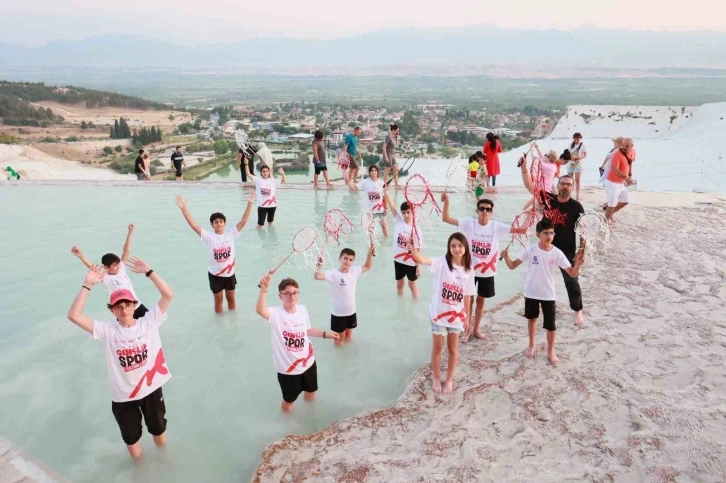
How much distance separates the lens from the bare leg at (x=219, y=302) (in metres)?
7.91

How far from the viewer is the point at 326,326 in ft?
25.8

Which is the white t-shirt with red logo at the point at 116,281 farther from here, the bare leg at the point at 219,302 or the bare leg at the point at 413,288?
the bare leg at the point at 413,288

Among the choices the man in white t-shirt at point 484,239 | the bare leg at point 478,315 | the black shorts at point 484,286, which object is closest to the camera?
the man in white t-shirt at point 484,239

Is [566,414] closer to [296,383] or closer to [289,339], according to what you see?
[296,383]

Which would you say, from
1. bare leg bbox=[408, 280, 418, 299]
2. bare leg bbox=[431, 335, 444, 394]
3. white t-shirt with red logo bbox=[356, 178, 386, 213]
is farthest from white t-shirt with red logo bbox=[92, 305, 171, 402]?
white t-shirt with red logo bbox=[356, 178, 386, 213]

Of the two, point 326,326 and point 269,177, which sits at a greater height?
point 269,177

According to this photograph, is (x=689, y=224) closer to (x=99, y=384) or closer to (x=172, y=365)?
(x=172, y=365)

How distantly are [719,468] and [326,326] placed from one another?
499 centimetres

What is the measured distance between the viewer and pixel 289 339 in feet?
17.2

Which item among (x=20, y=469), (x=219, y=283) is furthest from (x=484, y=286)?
(x=20, y=469)

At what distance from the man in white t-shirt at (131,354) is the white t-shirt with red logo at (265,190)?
6.53 metres

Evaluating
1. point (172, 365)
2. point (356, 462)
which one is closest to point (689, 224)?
point (356, 462)

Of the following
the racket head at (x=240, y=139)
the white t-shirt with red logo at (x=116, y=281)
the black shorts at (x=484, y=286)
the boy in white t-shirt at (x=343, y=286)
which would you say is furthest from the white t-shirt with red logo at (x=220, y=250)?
the racket head at (x=240, y=139)

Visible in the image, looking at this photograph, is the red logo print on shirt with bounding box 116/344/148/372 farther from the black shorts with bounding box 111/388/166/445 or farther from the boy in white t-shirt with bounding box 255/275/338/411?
the boy in white t-shirt with bounding box 255/275/338/411
